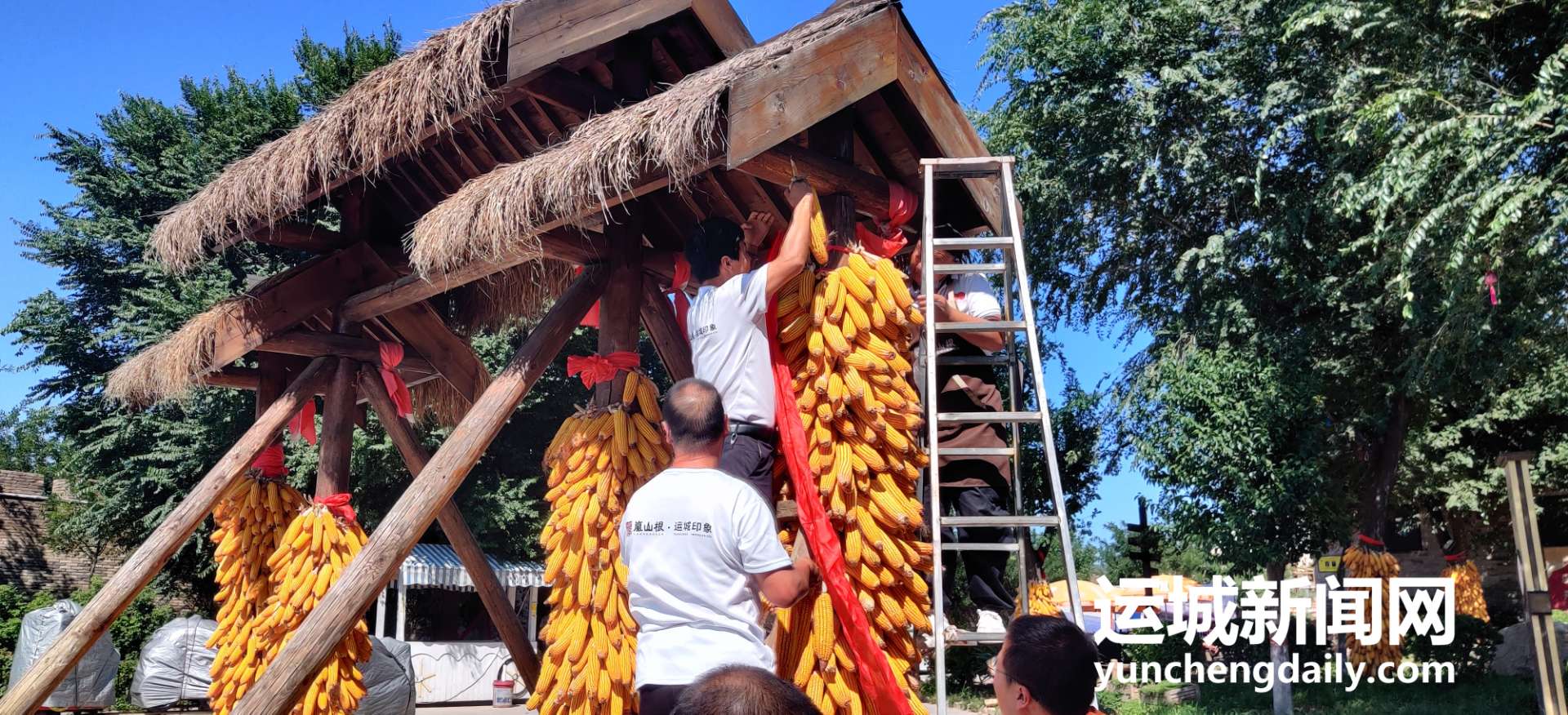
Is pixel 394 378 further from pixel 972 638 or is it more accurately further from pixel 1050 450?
pixel 1050 450

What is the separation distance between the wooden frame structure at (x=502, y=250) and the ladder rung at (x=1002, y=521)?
4.17ft

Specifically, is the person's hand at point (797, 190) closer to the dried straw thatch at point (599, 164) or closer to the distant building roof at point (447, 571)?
the dried straw thatch at point (599, 164)

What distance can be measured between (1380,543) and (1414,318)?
22.1ft

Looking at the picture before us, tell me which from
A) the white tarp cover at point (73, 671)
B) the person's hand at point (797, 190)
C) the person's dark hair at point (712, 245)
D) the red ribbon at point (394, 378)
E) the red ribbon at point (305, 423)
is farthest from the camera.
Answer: the white tarp cover at point (73, 671)

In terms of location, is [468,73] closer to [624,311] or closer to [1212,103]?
[624,311]

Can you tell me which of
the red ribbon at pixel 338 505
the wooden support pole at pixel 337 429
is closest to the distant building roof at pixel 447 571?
the wooden support pole at pixel 337 429

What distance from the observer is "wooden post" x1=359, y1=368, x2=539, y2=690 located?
659cm

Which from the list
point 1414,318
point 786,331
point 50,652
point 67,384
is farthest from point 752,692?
Result: point 67,384

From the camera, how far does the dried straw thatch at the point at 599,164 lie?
3.99m

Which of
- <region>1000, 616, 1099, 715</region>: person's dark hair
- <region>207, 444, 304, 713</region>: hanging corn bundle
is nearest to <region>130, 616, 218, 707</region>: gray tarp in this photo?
<region>207, 444, 304, 713</region>: hanging corn bundle

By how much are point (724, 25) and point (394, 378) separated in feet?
10.9

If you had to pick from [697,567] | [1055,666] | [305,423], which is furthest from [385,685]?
[1055,666]

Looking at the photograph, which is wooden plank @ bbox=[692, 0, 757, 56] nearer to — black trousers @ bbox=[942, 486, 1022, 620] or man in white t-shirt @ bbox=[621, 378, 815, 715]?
black trousers @ bbox=[942, 486, 1022, 620]

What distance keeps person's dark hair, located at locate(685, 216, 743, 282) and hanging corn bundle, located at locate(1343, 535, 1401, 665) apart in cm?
1229
